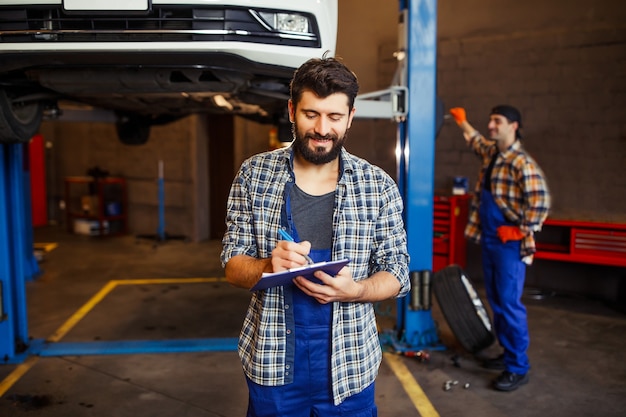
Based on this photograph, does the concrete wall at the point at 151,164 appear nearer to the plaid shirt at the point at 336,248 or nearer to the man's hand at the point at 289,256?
the plaid shirt at the point at 336,248

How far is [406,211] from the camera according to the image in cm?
409

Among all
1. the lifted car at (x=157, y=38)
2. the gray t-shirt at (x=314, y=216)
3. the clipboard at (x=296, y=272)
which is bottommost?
the clipboard at (x=296, y=272)

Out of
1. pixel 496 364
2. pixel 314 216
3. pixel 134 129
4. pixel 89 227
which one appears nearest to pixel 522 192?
pixel 496 364

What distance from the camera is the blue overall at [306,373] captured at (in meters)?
1.76

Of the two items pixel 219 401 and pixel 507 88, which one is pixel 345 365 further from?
pixel 507 88

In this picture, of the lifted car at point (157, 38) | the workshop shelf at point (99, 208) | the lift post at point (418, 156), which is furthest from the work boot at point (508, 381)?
the workshop shelf at point (99, 208)

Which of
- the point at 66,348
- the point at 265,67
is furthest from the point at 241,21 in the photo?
the point at 66,348

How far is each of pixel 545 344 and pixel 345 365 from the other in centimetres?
317

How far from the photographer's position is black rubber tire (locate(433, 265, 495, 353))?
4.05m

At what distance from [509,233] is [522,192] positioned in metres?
0.28

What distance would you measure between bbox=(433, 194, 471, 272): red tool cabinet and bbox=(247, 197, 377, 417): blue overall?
4555 mm

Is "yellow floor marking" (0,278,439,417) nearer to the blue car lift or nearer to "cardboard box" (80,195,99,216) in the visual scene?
the blue car lift

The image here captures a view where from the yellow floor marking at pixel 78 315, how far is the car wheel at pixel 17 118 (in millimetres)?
1505

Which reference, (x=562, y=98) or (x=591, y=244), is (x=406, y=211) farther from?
(x=562, y=98)
